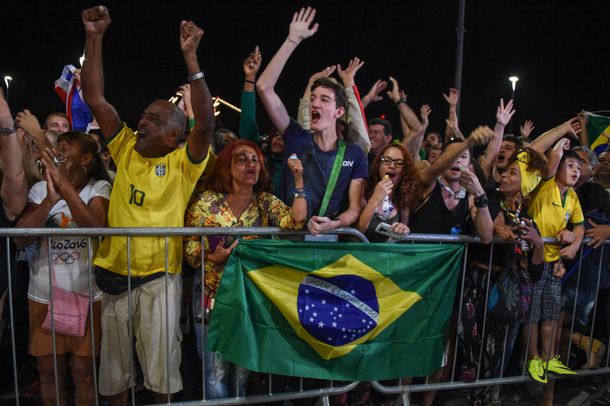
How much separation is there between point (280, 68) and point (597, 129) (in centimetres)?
614

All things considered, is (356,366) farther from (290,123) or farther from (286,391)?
(290,123)

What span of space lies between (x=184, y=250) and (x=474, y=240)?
2289 mm

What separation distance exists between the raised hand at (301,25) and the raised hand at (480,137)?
1.60 metres

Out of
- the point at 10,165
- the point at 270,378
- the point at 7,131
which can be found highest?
the point at 7,131

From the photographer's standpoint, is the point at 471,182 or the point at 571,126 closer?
the point at 471,182

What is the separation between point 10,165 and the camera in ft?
10.9

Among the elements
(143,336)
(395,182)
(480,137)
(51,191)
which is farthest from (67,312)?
(480,137)

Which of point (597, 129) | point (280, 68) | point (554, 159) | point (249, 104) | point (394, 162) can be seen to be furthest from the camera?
point (597, 129)

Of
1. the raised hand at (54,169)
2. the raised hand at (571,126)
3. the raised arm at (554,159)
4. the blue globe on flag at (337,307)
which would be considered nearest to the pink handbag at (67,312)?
the raised hand at (54,169)

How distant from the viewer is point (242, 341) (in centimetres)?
338

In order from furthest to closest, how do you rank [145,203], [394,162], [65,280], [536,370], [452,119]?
[452,119] < [536,370] < [394,162] < [65,280] < [145,203]

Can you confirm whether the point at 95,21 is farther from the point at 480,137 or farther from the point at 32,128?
the point at 480,137

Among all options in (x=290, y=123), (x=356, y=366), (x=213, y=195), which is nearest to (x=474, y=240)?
(x=356, y=366)

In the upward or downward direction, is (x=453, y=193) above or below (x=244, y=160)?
below
